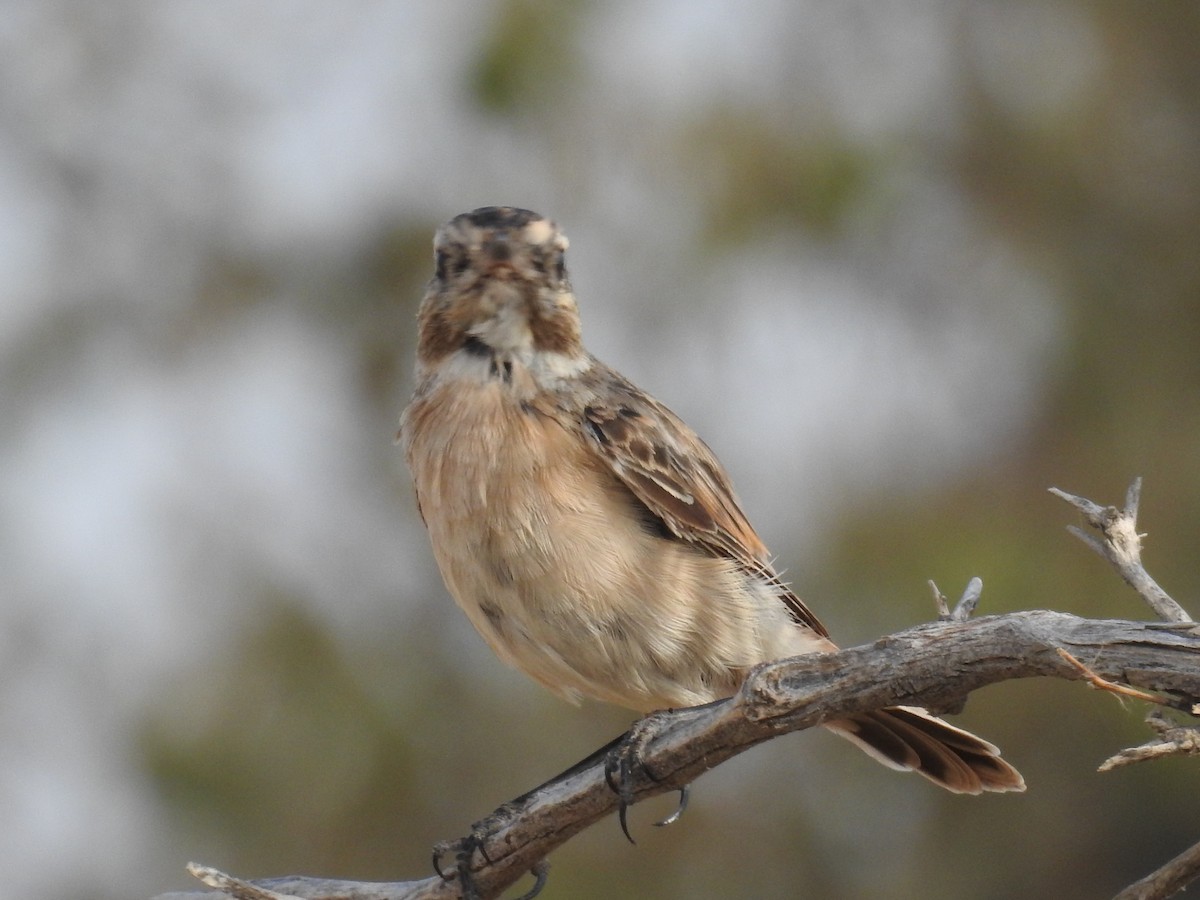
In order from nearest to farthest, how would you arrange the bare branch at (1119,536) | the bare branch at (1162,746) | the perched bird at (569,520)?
the bare branch at (1162,746) → the bare branch at (1119,536) → the perched bird at (569,520)

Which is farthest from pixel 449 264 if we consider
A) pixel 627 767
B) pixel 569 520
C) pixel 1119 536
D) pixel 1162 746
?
pixel 1162 746

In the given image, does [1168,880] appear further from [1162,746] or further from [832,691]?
[832,691]

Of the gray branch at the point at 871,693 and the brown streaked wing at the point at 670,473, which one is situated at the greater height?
the brown streaked wing at the point at 670,473

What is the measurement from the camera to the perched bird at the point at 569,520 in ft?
18.1

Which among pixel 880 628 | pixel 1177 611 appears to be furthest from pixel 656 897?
pixel 1177 611

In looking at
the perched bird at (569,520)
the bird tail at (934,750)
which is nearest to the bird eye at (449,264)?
the perched bird at (569,520)

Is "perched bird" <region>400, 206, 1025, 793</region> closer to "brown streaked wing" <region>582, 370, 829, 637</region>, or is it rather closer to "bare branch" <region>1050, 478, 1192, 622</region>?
"brown streaked wing" <region>582, 370, 829, 637</region>

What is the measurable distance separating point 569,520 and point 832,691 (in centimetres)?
146

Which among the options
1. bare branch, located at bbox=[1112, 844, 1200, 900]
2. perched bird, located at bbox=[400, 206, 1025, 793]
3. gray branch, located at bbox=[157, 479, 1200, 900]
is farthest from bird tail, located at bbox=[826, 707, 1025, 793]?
bare branch, located at bbox=[1112, 844, 1200, 900]

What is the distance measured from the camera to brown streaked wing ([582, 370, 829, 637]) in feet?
19.3

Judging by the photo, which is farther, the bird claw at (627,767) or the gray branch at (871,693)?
the bird claw at (627,767)


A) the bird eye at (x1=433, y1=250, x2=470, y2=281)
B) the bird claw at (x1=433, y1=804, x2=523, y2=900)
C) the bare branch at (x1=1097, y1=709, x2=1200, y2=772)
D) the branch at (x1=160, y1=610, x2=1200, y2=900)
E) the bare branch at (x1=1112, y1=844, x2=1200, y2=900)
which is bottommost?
the bare branch at (x1=1112, y1=844, x2=1200, y2=900)

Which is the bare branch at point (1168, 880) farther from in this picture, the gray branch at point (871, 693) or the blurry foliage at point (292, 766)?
the blurry foliage at point (292, 766)

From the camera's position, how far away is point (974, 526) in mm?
11852
